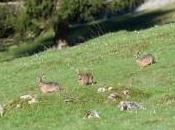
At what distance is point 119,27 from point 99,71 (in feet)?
105

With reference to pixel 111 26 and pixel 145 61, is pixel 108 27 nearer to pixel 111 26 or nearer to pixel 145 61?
pixel 111 26

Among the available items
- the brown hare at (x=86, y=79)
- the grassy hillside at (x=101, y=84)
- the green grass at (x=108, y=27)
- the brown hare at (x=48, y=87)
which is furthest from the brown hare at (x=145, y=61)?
the green grass at (x=108, y=27)

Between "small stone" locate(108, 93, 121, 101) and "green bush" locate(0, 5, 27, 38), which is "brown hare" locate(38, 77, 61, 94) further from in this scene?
"green bush" locate(0, 5, 27, 38)

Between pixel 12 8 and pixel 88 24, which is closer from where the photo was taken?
pixel 12 8

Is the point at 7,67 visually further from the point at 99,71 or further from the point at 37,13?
the point at 37,13

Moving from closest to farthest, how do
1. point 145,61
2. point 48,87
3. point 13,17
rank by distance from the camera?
1. point 48,87
2. point 145,61
3. point 13,17

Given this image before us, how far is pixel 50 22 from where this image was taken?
45.9m

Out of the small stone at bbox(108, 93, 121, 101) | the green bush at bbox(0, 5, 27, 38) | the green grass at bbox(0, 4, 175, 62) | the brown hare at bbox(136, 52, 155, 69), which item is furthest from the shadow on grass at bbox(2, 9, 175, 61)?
the small stone at bbox(108, 93, 121, 101)

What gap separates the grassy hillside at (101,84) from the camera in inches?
809

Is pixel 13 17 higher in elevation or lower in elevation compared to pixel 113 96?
higher

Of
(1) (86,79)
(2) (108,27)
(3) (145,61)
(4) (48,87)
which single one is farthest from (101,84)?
(2) (108,27)

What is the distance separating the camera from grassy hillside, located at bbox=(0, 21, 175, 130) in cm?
2055

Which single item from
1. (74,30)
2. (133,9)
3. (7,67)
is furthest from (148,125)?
(133,9)

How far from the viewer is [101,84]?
26047 millimetres
